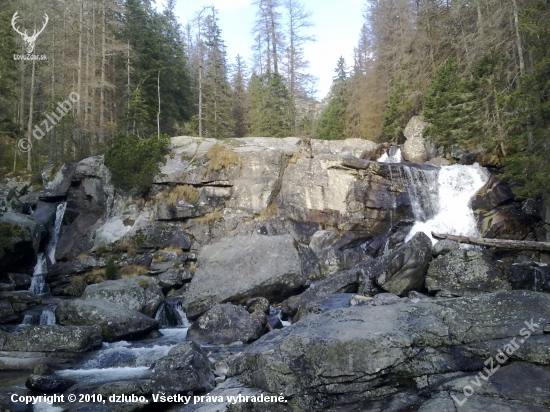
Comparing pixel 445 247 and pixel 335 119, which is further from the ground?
pixel 335 119

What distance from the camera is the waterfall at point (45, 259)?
18078mm

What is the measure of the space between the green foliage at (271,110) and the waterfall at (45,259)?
1481 cm

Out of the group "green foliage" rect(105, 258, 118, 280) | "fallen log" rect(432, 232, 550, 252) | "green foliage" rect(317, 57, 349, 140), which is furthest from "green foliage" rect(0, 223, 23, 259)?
"green foliage" rect(317, 57, 349, 140)

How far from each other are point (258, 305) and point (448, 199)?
36.6 ft

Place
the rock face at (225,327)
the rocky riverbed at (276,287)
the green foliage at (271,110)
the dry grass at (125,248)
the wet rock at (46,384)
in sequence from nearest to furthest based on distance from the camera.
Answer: the rocky riverbed at (276,287), the wet rock at (46,384), the rock face at (225,327), the dry grass at (125,248), the green foliage at (271,110)

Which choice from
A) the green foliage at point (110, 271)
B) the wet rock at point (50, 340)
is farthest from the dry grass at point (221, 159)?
the wet rock at point (50, 340)

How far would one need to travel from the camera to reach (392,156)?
25.6 meters

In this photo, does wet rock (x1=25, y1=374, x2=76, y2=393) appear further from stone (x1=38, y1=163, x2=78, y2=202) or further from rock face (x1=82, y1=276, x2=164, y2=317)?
stone (x1=38, y1=163, x2=78, y2=202)

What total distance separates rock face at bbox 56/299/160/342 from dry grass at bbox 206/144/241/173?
10515 millimetres

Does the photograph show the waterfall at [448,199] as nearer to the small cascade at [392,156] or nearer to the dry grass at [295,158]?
the small cascade at [392,156]

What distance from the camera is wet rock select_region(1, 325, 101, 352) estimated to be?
9781 mm

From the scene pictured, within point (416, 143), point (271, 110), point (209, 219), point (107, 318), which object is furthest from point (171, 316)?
point (271, 110)

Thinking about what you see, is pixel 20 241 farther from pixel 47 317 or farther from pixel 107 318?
pixel 107 318

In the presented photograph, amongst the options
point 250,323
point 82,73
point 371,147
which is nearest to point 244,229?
point 250,323
